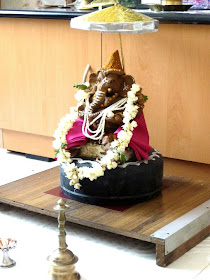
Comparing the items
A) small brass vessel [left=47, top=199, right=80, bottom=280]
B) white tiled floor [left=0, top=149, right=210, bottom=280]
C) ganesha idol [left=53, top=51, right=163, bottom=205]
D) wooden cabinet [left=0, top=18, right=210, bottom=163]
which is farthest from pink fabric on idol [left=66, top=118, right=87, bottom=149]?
small brass vessel [left=47, top=199, right=80, bottom=280]

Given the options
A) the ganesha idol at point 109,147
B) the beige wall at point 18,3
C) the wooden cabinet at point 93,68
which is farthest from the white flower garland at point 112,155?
the beige wall at point 18,3

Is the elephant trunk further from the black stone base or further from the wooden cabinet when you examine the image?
the wooden cabinet

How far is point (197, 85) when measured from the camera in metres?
2.91

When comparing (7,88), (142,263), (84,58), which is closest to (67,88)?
(84,58)

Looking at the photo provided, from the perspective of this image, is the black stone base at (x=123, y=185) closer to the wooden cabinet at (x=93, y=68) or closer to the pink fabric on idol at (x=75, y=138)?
the pink fabric on idol at (x=75, y=138)

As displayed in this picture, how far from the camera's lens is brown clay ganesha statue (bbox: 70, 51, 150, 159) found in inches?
104

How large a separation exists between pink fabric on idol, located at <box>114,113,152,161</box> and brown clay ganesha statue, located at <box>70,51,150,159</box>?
0.02m

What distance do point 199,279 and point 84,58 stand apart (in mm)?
1405

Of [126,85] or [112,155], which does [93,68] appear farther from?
[112,155]

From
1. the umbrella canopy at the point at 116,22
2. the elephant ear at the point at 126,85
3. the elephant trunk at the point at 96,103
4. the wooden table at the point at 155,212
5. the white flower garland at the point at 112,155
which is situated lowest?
the wooden table at the point at 155,212

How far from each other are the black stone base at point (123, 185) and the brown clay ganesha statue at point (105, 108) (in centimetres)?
7

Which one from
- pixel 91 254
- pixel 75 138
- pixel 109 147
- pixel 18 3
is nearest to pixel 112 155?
pixel 109 147

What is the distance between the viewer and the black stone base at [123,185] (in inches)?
102

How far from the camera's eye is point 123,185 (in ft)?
8.56
